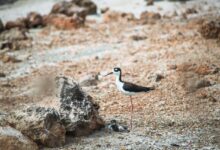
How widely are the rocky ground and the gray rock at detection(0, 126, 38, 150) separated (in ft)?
1.84

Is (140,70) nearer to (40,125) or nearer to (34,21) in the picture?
(40,125)

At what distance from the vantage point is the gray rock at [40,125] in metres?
6.82

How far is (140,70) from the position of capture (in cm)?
1117

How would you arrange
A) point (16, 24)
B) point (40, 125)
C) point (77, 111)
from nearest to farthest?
point (40, 125) < point (77, 111) < point (16, 24)

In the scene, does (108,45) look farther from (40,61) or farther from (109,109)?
(109,109)

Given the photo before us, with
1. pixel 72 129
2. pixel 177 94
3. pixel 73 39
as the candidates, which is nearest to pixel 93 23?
pixel 73 39

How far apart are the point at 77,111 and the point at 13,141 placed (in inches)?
42.7

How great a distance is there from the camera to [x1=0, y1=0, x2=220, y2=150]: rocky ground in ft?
24.3

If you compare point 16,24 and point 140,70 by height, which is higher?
point 140,70

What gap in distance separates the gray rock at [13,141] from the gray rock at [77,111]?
71 cm

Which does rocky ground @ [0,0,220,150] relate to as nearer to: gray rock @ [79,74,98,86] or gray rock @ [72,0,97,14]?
gray rock @ [79,74,98,86]

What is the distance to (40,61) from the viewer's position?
42.5ft

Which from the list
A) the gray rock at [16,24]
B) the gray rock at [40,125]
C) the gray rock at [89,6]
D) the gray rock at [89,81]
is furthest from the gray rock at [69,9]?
the gray rock at [40,125]

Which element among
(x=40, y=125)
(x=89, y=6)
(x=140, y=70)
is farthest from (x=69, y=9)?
(x=40, y=125)
